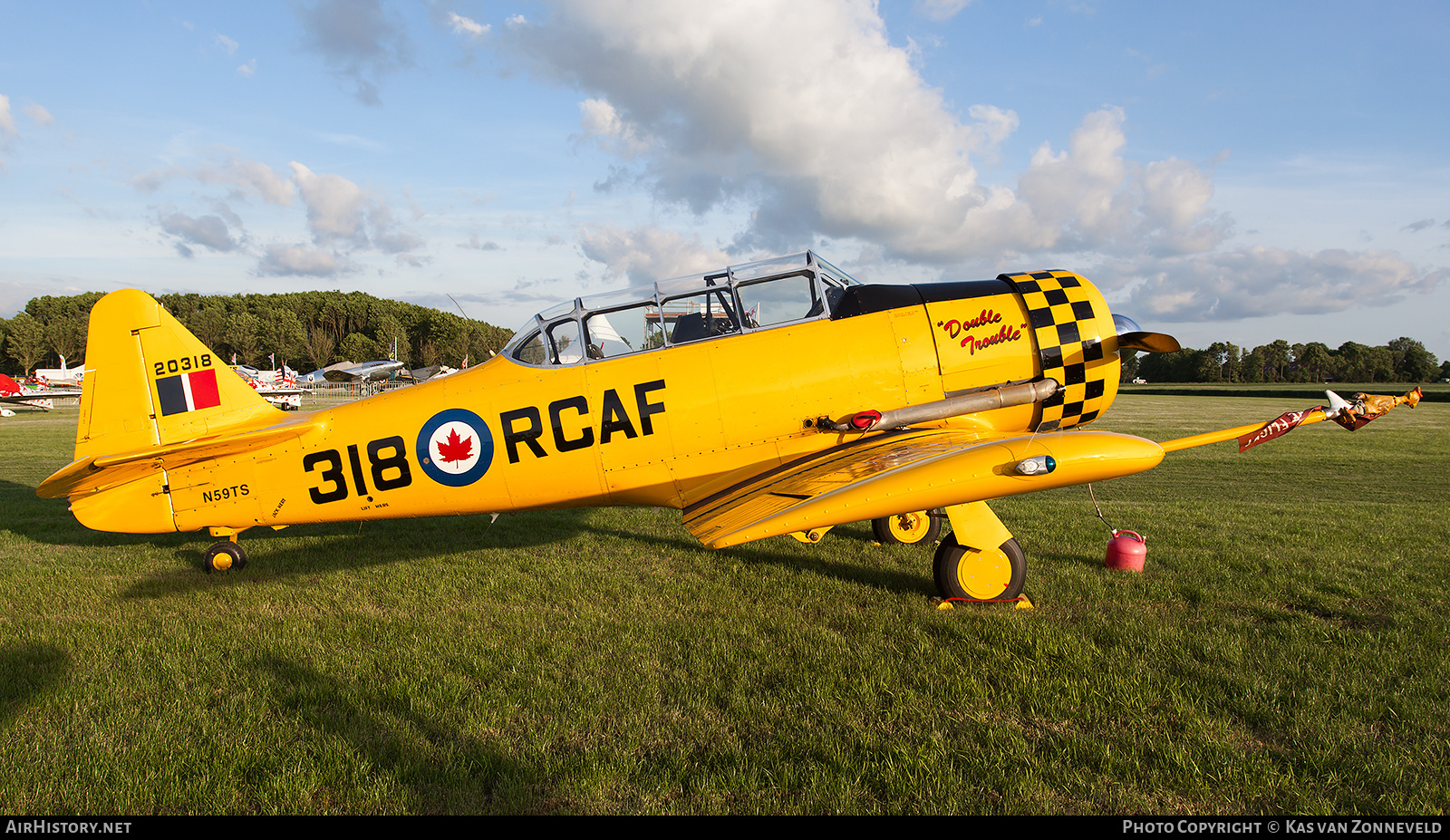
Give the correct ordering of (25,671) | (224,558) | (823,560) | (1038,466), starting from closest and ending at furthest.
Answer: (25,671), (1038,466), (224,558), (823,560)

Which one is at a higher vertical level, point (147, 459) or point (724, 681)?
point (147, 459)

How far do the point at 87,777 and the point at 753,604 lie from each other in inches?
143

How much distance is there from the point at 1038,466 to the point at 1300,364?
307 ft

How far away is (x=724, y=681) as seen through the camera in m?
3.82

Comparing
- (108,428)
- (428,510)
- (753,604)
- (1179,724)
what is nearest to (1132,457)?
(1179,724)

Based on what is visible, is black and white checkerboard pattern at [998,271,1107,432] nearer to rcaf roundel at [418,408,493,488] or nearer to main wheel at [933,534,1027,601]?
main wheel at [933,534,1027,601]

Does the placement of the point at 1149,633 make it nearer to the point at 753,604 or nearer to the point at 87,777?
the point at 753,604

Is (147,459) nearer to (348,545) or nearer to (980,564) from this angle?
(348,545)

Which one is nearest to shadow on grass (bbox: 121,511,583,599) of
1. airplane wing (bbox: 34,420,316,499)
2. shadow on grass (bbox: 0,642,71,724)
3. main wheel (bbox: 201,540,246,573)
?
main wheel (bbox: 201,540,246,573)

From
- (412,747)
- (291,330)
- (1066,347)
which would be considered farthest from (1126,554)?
(291,330)

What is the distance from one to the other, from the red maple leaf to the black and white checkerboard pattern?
4.78 m

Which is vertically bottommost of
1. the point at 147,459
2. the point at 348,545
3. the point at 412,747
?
the point at 412,747

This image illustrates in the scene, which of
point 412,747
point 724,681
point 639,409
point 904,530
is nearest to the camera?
point 412,747

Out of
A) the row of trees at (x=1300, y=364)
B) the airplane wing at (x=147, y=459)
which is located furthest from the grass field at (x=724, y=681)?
the row of trees at (x=1300, y=364)
